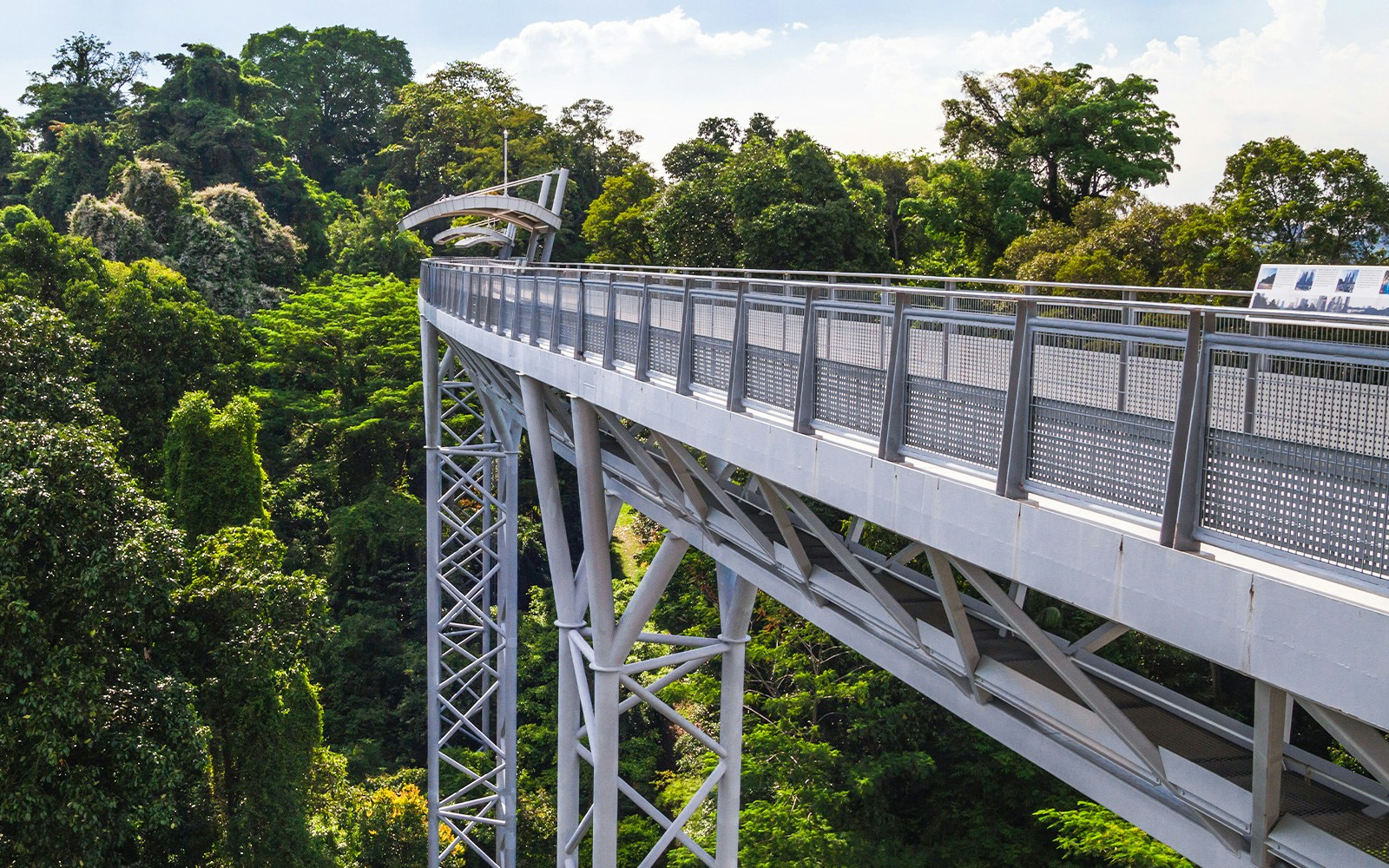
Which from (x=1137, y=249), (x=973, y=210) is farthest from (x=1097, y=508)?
(x=973, y=210)

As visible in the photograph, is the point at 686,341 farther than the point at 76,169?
No

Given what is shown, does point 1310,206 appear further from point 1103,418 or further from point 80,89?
point 80,89

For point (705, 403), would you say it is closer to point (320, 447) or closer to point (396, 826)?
point (396, 826)

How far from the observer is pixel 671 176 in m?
42.4

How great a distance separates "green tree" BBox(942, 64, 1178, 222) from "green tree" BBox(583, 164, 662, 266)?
1016 cm

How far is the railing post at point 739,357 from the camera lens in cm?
659

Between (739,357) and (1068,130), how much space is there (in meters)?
24.4

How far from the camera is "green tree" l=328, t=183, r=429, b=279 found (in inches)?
1655

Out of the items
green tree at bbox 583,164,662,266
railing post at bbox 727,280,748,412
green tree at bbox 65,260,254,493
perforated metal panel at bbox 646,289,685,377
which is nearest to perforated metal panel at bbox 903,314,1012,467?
railing post at bbox 727,280,748,412

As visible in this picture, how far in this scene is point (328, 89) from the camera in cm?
6431

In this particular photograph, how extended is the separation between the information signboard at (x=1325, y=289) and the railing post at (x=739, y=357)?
2691 millimetres

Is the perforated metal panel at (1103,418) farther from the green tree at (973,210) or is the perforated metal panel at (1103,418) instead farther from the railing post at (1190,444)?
the green tree at (973,210)

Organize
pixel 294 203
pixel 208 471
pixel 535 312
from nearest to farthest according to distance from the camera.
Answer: pixel 535 312 → pixel 208 471 → pixel 294 203

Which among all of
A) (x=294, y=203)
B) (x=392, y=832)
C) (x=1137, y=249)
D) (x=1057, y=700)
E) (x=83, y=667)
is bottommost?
(x=392, y=832)
